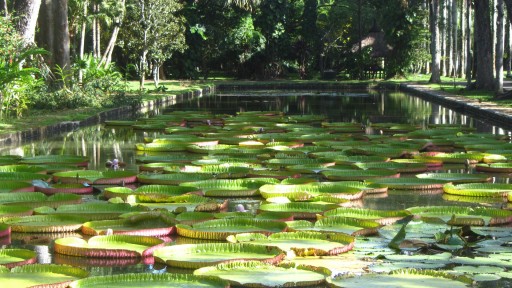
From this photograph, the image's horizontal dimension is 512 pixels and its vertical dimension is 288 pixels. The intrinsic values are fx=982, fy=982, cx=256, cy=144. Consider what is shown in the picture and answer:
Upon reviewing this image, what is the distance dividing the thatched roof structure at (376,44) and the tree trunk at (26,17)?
101 ft

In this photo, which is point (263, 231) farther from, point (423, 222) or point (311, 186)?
point (311, 186)

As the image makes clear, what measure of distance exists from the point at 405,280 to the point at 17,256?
2480 mm

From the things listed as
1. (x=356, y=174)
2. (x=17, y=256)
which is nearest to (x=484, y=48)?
(x=356, y=174)

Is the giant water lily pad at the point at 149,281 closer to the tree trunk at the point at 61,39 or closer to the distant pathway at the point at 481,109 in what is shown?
the distant pathway at the point at 481,109

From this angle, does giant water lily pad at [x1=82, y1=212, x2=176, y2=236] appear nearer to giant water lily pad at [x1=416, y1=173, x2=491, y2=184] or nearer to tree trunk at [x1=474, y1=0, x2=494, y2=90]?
giant water lily pad at [x1=416, y1=173, x2=491, y2=184]

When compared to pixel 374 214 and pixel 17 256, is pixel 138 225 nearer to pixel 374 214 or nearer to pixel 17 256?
pixel 17 256

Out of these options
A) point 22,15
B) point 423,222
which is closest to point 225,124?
point 22,15

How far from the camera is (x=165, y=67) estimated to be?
162 ft

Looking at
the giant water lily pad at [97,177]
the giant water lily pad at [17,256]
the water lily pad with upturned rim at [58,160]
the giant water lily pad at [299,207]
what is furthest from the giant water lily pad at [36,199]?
the water lily pad with upturned rim at [58,160]

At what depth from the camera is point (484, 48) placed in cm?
3191

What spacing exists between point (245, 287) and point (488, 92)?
1020 inches

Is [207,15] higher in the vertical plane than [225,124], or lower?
higher

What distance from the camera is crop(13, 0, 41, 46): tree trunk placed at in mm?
20828

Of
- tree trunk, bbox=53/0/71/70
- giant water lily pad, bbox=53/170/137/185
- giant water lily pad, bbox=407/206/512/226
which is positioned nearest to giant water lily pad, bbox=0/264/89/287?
giant water lily pad, bbox=407/206/512/226
